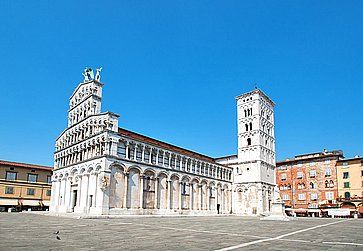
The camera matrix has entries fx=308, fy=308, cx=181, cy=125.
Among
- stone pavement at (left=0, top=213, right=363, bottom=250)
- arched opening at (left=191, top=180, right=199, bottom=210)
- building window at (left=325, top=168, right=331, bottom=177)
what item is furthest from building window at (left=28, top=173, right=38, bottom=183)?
building window at (left=325, top=168, right=331, bottom=177)

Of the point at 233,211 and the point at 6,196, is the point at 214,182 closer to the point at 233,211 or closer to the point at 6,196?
the point at 233,211

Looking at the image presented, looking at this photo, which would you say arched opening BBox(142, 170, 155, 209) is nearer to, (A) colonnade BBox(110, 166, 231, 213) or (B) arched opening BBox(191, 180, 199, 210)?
(A) colonnade BBox(110, 166, 231, 213)

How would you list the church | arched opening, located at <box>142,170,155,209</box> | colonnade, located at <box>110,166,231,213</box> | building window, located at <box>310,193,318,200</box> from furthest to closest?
building window, located at <box>310,193,318,200</box> → arched opening, located at <box>142,170,155,209</box> → colonnade, located at <box>110,166,231,213</box> → the church

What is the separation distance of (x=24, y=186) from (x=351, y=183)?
217 ft

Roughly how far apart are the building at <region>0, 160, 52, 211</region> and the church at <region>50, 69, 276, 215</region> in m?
12.6

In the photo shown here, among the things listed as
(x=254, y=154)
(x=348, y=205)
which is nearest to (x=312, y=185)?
(x=348, y=205)

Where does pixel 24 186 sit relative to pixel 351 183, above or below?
below

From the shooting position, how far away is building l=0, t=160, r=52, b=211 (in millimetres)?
58253

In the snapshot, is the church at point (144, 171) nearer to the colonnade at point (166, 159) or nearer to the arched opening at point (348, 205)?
the colonnade at point (166, 159)

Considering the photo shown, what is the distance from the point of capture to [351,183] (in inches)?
2486

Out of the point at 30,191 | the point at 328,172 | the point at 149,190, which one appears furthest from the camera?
the point at 328,172

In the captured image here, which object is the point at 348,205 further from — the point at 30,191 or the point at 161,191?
the point at 30,191

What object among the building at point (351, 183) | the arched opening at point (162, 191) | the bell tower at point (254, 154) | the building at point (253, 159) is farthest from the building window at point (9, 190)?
the building at point (351, 183)

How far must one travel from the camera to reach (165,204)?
1847 inches
